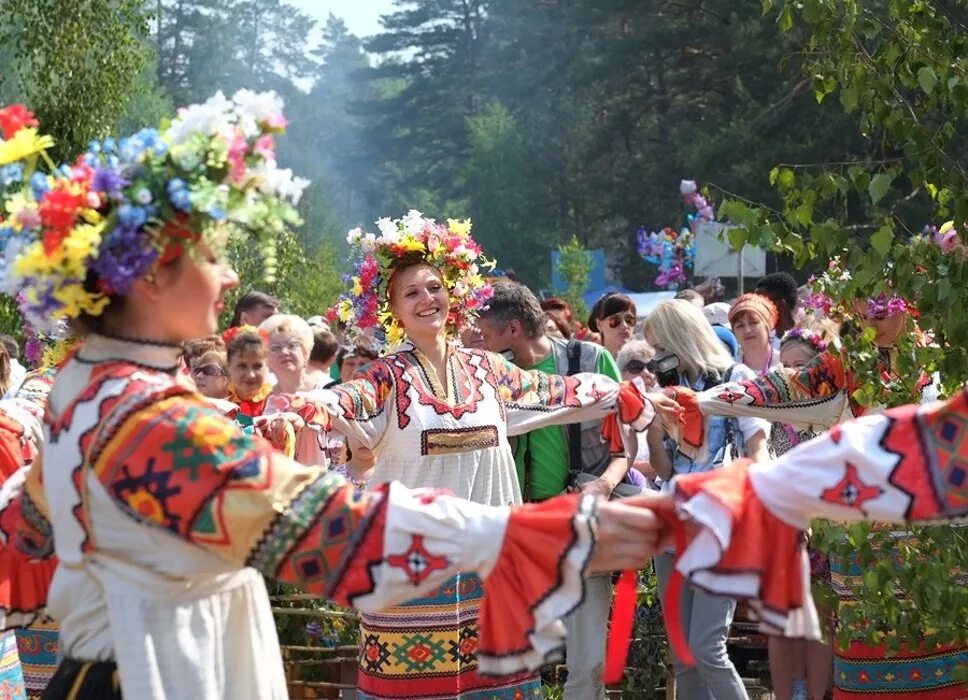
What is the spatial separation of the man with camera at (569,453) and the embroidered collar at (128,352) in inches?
136

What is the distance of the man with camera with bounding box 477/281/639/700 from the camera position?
6.50 meters

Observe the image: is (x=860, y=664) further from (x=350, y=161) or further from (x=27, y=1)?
(x=350, y=161)

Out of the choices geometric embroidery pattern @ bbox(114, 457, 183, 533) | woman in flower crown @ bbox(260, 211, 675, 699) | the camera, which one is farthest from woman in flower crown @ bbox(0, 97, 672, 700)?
the camera

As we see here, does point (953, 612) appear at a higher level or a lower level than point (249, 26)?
lower

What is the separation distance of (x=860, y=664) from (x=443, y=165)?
53.2 m

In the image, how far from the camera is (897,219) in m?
4.65

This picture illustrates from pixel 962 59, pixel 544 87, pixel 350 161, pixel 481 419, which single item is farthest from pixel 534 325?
pixel 350 161

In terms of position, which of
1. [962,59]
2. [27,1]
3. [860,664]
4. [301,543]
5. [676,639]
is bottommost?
[860,664]

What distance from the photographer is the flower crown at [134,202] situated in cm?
303

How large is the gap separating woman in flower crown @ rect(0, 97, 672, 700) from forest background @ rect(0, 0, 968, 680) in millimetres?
1596

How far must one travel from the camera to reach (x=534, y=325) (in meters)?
6.77

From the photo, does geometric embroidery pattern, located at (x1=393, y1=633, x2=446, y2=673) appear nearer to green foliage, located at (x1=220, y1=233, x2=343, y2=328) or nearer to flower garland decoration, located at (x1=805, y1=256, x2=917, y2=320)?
flower garland decoration, located at (x1=805, y1=256, x2=917, y2=320)

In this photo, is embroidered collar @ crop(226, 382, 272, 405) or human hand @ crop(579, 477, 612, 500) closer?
human hand @ crop(579, 477, 612, 500)

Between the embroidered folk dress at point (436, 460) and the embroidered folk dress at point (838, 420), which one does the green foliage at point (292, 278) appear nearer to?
the embroidered folk dress at point (436, 460)
